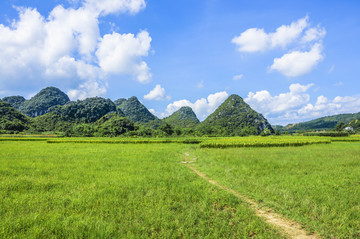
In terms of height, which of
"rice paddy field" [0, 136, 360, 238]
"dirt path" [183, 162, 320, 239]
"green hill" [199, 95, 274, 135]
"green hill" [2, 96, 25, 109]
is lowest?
"dirt path" [183, 162, 320, 239]

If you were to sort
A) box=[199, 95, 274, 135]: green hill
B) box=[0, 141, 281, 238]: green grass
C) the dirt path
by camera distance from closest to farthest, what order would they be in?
box=[0, 141, 281, 238]: green grass, the dirt path, box=[199, 95, 274, 135]: green hill

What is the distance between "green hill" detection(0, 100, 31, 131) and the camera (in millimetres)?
83125

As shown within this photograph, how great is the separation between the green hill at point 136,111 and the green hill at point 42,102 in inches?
2505

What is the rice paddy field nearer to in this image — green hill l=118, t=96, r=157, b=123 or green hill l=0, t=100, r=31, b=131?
green hill l=0, t=100, r=31, b=131

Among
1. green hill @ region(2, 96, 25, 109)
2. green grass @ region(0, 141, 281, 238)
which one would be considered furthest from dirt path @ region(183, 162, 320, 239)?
green hill @ region(2, 96, 25, 109)

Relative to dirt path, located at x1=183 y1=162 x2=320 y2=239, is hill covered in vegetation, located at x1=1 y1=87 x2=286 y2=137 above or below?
above

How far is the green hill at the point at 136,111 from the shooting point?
166 m

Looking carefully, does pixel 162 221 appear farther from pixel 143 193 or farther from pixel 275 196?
pixel 275 196

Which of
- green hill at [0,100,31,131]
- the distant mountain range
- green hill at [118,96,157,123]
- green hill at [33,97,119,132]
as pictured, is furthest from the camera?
green hill at [118,96,157,123]

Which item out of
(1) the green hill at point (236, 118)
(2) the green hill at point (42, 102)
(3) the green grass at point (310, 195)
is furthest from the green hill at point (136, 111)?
(3) the green grass at point (310, 195)

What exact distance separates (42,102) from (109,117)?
3599 inches

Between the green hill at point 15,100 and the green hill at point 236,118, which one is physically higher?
the green hill at point 15,100

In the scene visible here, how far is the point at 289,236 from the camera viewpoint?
4.19 meters

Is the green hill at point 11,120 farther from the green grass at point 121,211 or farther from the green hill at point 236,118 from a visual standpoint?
the green grass at point 121,211
